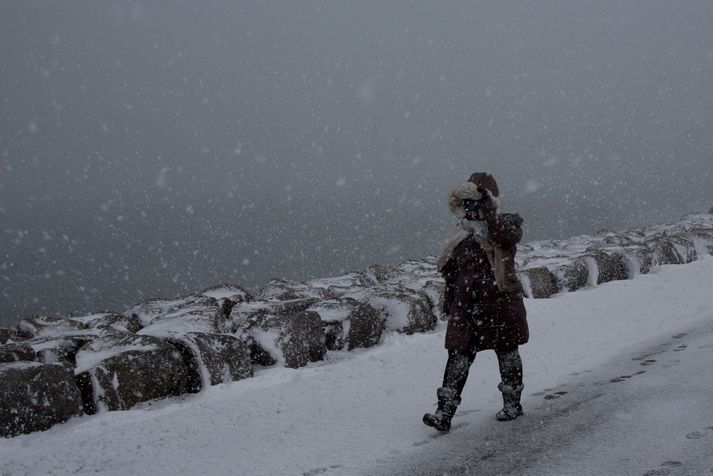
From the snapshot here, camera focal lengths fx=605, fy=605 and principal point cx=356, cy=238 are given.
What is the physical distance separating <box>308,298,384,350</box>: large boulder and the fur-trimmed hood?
281 cm

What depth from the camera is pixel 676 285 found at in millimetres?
10391

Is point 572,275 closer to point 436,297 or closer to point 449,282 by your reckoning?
A: point 436,297

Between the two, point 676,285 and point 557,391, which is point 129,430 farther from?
point 676,285

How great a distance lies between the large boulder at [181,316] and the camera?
5938mm

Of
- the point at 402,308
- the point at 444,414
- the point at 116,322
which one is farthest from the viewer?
the point at 402,308

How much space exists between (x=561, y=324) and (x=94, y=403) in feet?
18.9

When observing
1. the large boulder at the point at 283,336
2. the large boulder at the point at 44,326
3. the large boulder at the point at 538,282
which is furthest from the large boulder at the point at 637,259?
the large boulder at the point at 44,326

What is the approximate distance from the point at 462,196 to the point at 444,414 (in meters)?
1.57

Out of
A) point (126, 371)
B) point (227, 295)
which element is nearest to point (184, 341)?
point (126, 371)

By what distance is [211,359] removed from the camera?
5504 mm

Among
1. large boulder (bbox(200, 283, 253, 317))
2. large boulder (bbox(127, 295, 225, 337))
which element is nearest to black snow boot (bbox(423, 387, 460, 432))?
large boulder (bbox(127, 295, 225, 337))

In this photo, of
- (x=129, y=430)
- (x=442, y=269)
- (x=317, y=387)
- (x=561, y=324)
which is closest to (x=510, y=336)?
(x=442, y=269)

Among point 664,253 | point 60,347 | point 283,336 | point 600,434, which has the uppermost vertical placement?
point 60,347

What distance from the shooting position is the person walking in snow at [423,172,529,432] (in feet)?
14.1
